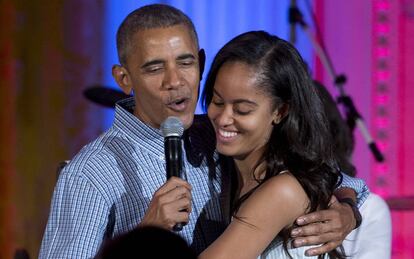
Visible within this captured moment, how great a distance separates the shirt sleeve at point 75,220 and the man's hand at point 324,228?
1.40 feet

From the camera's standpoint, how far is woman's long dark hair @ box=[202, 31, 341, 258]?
2.19 metres

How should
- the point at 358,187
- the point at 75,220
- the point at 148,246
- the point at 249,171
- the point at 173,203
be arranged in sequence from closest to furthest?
1. the point at 148,246
2. the point at 173,203
3. the point at 75,220
4. the point at 249,171
5. the point at 358,187

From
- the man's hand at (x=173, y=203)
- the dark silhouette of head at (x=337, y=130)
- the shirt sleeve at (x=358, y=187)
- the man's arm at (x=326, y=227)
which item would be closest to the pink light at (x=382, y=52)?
the dark silhouette of head at (x=337, y=130)

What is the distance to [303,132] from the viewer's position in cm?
223

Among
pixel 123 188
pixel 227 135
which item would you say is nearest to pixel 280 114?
pixel 227 135

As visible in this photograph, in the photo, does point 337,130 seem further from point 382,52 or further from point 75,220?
point 382,52

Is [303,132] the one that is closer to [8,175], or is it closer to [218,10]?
[218,10]

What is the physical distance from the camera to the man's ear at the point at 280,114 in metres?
2.23

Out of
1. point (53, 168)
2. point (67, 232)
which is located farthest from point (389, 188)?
point (67, 232)

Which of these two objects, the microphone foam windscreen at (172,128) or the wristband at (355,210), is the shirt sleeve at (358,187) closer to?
the wristband at (355,210)

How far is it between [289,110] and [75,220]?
1.73 feet

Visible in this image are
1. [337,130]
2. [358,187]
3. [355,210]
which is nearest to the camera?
[355,210]

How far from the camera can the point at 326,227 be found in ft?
7.27

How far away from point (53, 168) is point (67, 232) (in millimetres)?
2449
